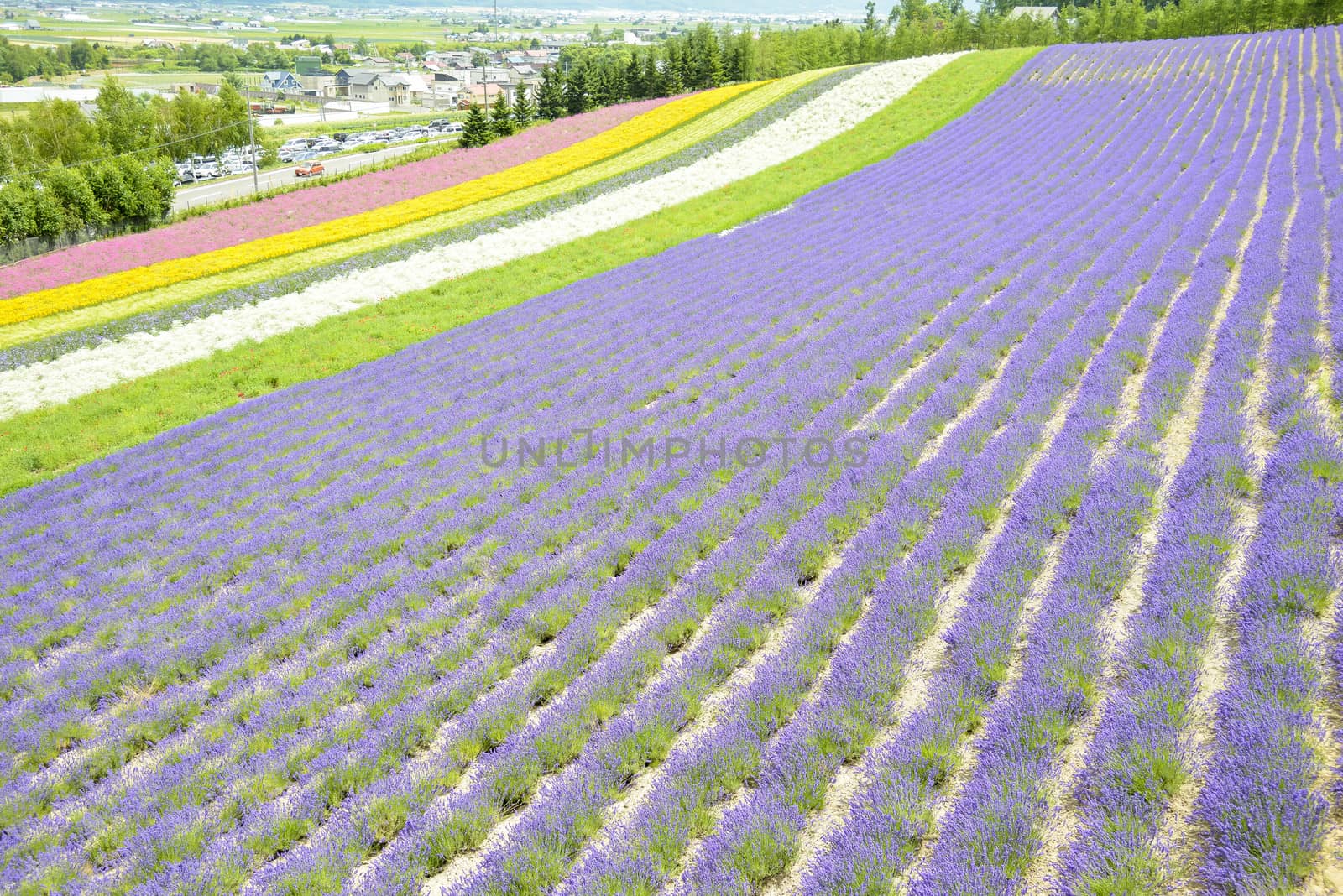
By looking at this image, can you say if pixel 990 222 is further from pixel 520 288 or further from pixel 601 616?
pixel 601 616

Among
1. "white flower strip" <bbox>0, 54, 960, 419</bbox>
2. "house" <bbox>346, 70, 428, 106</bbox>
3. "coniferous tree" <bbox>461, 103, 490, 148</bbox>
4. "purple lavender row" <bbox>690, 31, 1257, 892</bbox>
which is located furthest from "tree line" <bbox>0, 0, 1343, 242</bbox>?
"house" <bbox>346, 70, 428, 106</bbox>

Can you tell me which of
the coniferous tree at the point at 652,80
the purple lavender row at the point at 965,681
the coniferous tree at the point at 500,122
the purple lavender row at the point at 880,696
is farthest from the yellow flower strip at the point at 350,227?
the purple lavender row at the point at 965,681

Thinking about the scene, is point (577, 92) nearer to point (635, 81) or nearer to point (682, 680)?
point (635, 81)

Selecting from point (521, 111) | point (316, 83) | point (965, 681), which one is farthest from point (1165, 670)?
point (316, 83)

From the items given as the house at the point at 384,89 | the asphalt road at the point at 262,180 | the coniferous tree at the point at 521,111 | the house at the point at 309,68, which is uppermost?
the house at the point at 309,68

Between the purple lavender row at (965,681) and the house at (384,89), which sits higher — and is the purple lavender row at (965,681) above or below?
below

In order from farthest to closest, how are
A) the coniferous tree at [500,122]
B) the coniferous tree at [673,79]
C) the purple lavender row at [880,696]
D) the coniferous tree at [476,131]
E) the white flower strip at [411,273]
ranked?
the coniferous tree at [673,79], the coniferous tree at [500,122], the coniferous tree at [476,131], the white flower strip at [411,273], the purple lavender row at [880,696]

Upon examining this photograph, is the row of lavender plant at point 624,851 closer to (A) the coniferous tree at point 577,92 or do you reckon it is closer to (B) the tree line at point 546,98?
(B) the tree line at point 546,98
